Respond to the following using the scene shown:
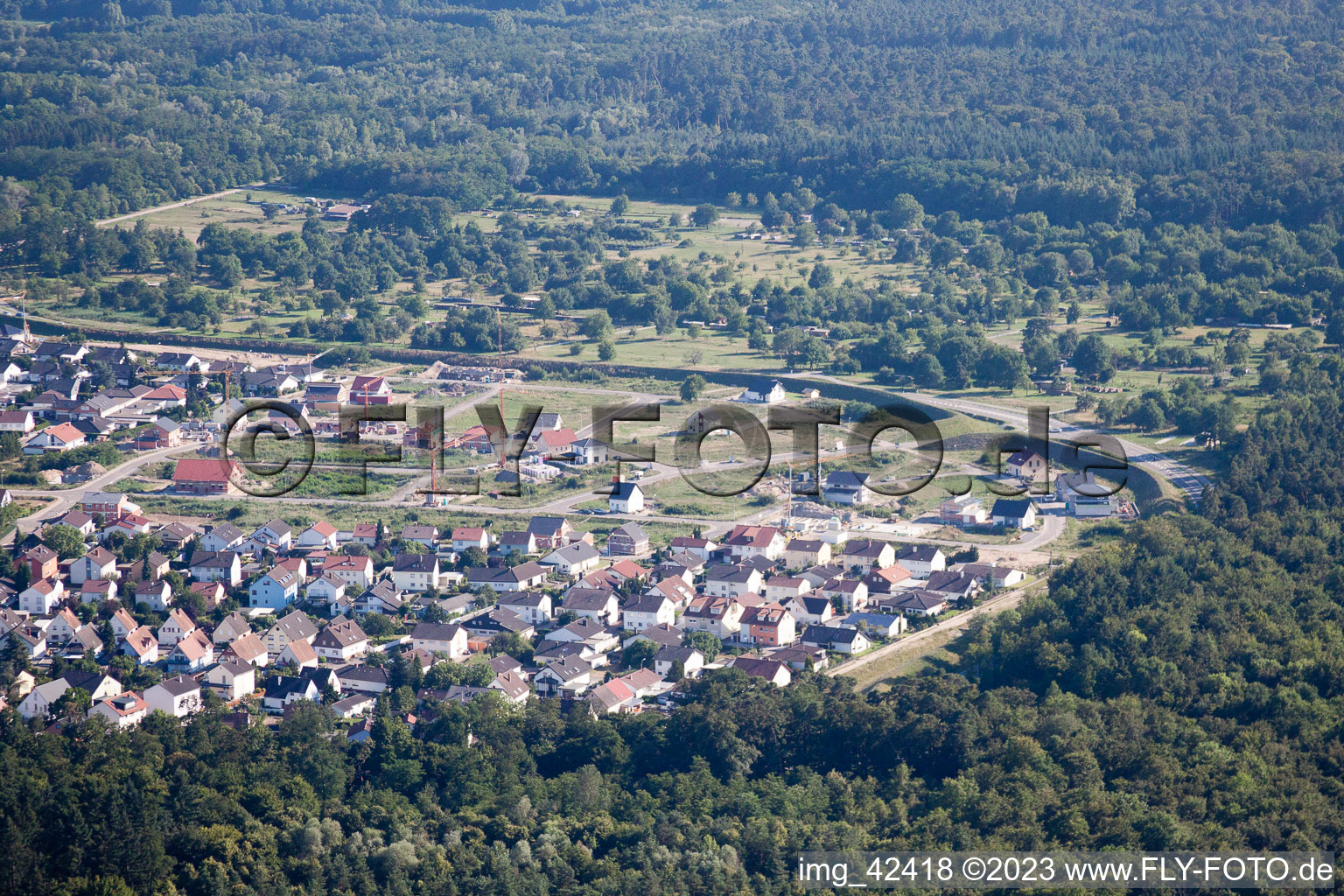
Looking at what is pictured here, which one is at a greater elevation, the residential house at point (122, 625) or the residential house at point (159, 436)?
the residential house at point (159, 436)

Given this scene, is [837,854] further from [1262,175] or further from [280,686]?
[1262,175]

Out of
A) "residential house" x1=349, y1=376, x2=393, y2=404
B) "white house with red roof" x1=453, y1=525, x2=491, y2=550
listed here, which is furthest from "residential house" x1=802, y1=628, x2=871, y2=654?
"residential house" x1=349, y1=376, x2=393, y2=404

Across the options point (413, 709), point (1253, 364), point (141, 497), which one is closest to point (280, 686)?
point (413, 709)

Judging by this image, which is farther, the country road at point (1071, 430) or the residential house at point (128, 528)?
the country road at point (1071, 430)

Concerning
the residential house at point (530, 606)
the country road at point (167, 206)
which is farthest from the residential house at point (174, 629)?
Result: the country road at point (167, 206)

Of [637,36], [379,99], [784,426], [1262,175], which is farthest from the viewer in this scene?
[637,36]

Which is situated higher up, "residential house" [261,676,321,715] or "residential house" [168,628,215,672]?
"residential house" [168,628,215,672]

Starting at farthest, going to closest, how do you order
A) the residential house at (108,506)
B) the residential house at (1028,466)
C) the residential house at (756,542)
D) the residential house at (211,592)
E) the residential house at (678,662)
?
the residential house at (1028,466) < the residential house at (108,506) < the residential house at (756,542) < the residential house at (211,592) < the residential house at (678,662)

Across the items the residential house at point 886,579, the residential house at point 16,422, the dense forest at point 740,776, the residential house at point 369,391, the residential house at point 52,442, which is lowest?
the dense forest at point 740,776

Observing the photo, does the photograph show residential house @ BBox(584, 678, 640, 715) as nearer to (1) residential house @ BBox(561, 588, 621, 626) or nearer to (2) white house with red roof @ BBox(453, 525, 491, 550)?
(1) residential house @ BBox(561, 588, 621, 626)

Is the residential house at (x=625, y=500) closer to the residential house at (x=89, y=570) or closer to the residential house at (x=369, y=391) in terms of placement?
the residential house at (x=89, y=570)

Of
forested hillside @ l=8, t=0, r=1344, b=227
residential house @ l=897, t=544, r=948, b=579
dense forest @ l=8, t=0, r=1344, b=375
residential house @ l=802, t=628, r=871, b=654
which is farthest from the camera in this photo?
forested hillside @ l=8, t=0, r=1344, b=227
